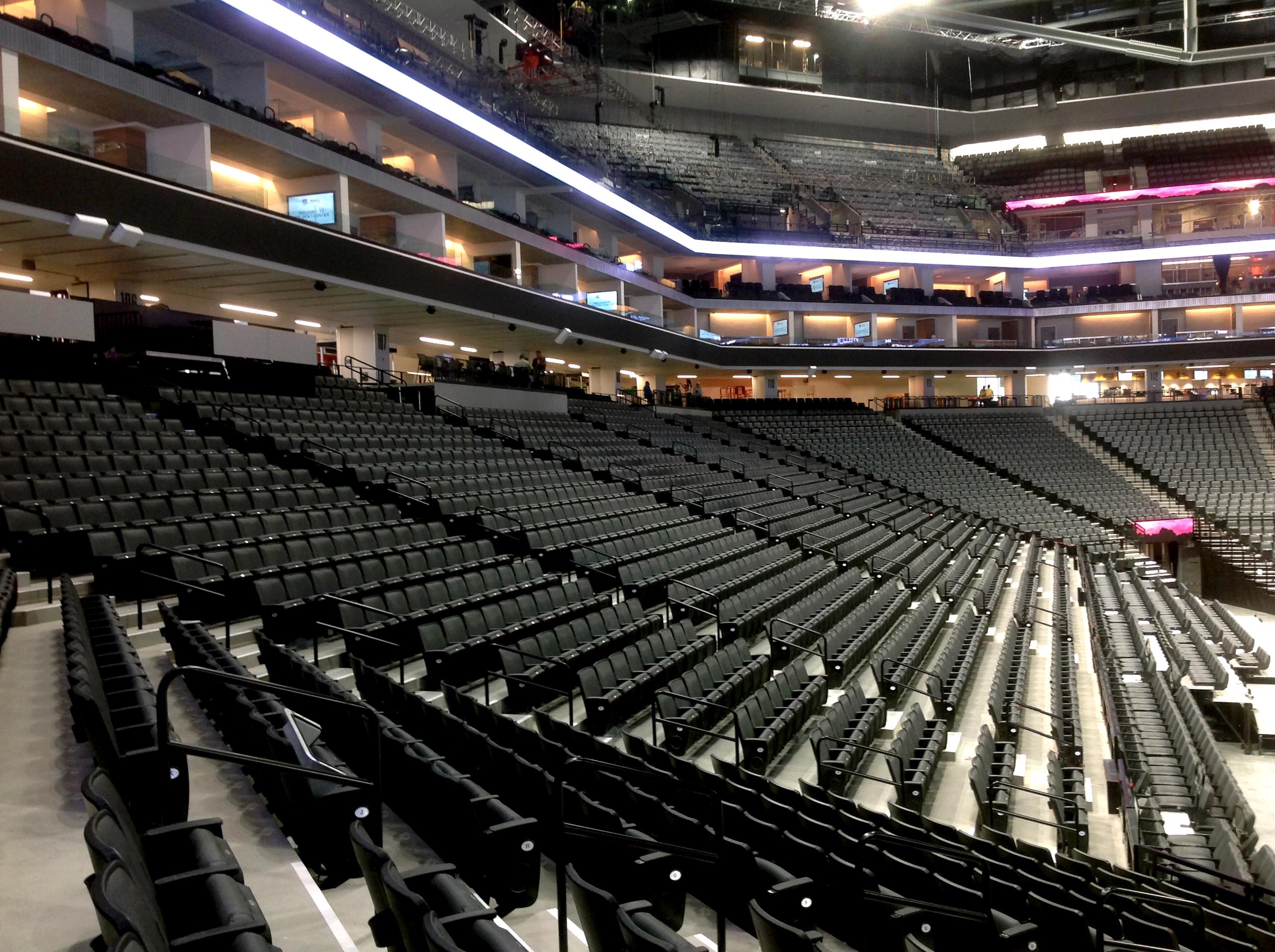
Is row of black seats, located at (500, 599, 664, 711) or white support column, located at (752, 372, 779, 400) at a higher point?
white support column, located at (752, 372, 779, 400)

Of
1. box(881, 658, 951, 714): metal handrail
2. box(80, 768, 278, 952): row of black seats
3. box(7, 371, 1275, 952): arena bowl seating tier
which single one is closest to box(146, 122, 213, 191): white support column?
box(7, 371, 1275, 952): arena bowl seating tier

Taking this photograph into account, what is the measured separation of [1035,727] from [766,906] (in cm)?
558

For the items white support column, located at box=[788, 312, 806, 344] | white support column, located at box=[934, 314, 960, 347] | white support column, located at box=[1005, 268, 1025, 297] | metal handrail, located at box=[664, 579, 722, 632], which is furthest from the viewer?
white support column, located at box=[1005, 268, 1025, 297]

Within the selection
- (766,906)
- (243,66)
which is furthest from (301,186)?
(766,906)

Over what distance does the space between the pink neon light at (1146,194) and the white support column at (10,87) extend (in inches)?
1276

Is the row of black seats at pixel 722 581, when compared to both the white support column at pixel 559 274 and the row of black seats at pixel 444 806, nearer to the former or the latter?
the row of black seats at pixel 444 806

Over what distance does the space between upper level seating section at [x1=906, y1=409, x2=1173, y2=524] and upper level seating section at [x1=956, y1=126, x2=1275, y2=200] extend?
10.8 m

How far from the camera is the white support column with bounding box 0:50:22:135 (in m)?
9.81

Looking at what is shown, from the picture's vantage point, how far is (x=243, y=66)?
1505cm

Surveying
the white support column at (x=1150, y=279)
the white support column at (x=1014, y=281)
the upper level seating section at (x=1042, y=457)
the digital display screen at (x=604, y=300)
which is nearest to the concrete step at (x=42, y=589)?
the digital display screen at (x=604, y=300)

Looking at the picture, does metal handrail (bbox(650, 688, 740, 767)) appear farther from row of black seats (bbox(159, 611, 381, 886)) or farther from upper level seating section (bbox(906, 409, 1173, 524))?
upper level seating section (bbox(906, 409, 1173, 524))

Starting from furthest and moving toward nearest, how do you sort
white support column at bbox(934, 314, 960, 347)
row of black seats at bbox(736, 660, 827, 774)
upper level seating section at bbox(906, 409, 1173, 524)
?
white support column at bbox(934, 314, 960, 347), upper level seating section at bbox(906, 409, 1173, 524), row of black seats at bbox(736, 660, 827, 774)

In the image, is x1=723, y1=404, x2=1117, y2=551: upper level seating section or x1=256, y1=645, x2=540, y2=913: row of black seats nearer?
x1=256, y1=645, x2=540, y2=913: row of black seats

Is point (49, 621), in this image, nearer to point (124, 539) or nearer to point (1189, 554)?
point (124, 539)
